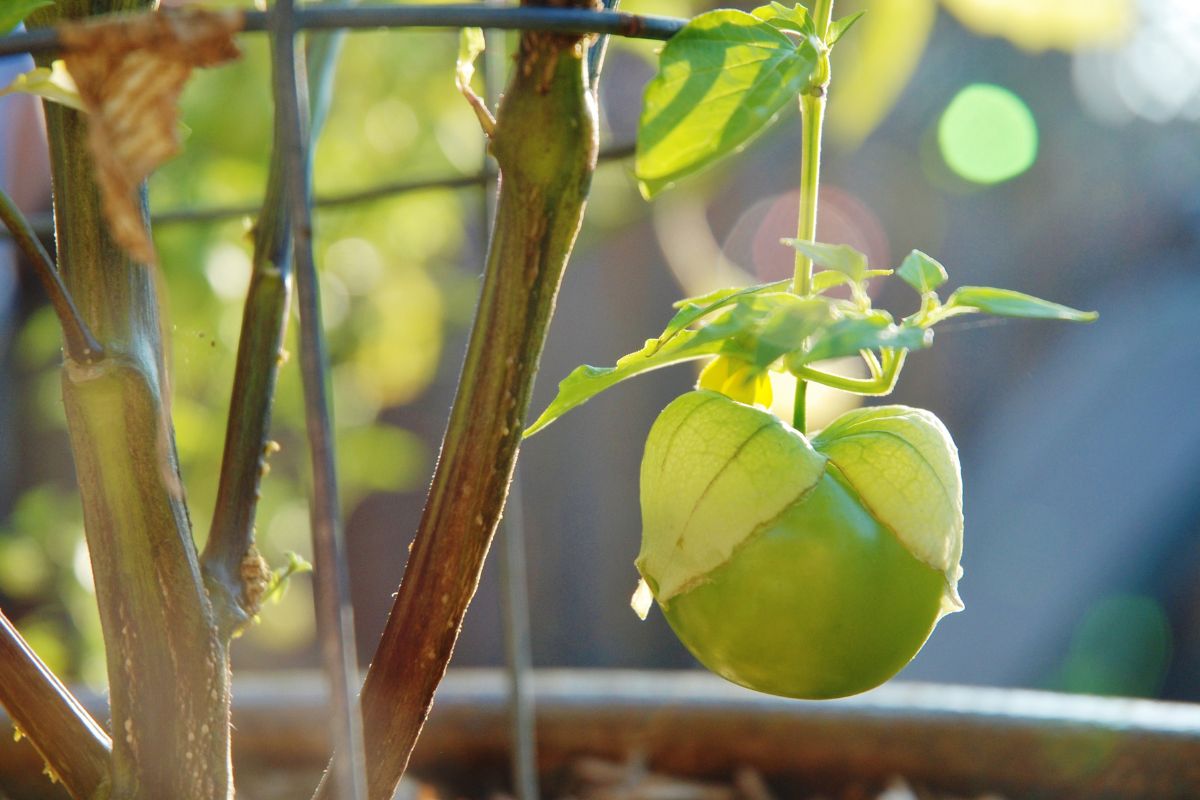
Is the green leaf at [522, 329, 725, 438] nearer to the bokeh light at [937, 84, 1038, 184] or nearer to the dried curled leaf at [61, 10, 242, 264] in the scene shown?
the dried curled leaf at [61, 10, 242, 264]

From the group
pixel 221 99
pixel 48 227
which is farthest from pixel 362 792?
pixel 221 99

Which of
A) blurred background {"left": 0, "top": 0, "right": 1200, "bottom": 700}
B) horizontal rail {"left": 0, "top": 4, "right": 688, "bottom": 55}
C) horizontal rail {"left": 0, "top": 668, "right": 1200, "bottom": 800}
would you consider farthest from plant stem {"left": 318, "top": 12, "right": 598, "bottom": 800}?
blurred background {"left": 0, "top": 0, "right": 1200, "bottom": 700}

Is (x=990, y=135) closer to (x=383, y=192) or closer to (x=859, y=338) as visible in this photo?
(x=383, y=192)

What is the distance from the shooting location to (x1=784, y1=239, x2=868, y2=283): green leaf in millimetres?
258

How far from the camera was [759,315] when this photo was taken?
25 centimetres

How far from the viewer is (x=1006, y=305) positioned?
0.83 feet

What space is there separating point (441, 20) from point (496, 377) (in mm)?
88

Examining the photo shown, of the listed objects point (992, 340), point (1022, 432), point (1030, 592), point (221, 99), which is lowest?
point (1030, 592)

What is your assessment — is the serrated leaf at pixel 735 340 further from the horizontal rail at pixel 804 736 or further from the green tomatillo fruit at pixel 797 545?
the horizontal rail at pixel 804 736

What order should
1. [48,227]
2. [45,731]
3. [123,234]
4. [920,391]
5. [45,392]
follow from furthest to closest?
[920,391] → [45,392] → [48,227] → [45,731] → [123,234]

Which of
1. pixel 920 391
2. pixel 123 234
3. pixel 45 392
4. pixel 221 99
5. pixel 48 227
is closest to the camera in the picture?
pixel 123 234

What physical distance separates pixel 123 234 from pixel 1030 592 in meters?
2.22

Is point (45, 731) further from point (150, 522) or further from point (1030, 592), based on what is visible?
point (1030, 592)

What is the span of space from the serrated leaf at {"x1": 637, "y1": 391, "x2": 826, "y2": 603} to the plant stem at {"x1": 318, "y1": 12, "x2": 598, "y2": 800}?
0.15 ft
